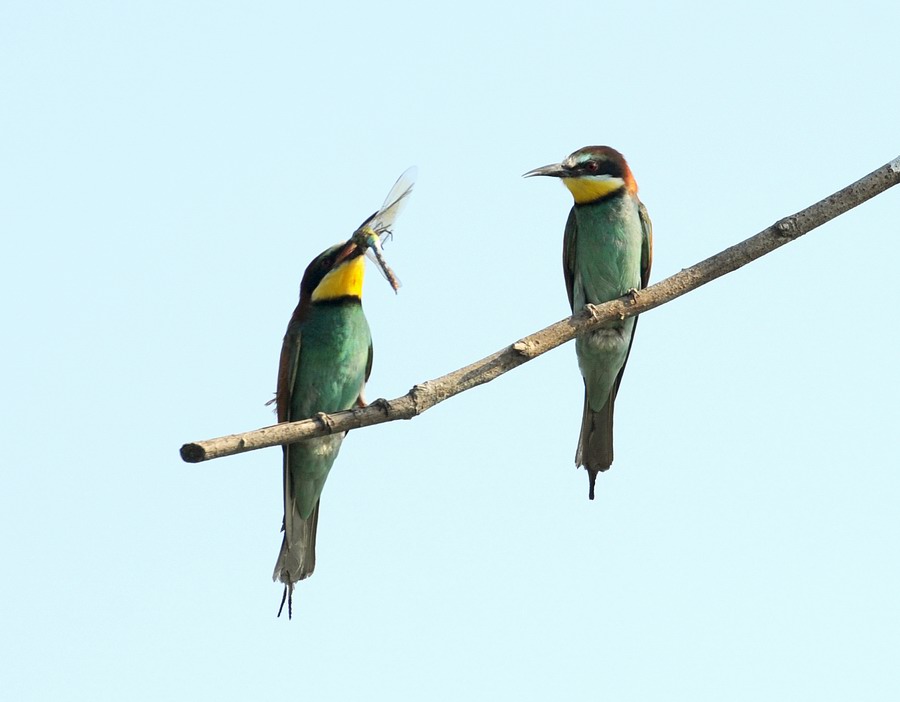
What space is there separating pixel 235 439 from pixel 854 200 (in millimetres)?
1980

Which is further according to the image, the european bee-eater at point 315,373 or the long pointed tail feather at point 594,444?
the long pointed tail feather at point 594,444

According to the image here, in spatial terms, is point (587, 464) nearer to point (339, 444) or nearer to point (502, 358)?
point (339, 444)

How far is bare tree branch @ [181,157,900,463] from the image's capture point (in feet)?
12.4

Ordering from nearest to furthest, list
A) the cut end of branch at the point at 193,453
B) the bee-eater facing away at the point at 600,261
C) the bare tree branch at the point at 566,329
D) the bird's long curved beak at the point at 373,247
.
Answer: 1. the cut end of branch at the point at 193,453
2. the bare tree branch at the point at 566,329
3. the bird's long curved beak at the point at 373,247
4. the bee-eater facing away at the point at 600,261

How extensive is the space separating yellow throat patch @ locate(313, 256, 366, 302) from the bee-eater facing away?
0.96 m

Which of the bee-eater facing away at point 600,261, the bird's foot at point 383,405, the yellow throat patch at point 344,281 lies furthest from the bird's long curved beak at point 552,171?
the bird's foot at point 383,405

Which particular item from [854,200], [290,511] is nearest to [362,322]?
[290,511]

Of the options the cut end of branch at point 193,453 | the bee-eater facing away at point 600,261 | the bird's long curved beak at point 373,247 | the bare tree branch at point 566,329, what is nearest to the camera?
the cut end of branch at point 193,453

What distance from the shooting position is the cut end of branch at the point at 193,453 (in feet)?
10.9

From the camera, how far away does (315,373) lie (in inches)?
196

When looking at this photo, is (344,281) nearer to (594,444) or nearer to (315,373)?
(315,373)

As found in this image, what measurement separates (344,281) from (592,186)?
1.24 m

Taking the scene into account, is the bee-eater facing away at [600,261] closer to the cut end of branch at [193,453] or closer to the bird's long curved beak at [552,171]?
the bird's long curved beak at [552,171]

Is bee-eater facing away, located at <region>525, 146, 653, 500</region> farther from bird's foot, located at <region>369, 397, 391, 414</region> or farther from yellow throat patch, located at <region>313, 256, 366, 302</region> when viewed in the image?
bird's foot, located at <region>369, 397, 391, 414</region>
